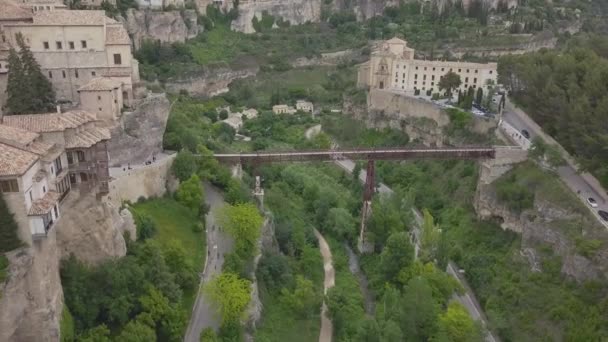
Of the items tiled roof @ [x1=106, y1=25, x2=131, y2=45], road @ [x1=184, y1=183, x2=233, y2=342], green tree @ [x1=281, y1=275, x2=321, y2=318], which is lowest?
green tree @ [x1=281, y1=275, x2=321, y2=318]

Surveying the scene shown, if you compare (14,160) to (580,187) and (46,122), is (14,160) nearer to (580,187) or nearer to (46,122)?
(46,122)

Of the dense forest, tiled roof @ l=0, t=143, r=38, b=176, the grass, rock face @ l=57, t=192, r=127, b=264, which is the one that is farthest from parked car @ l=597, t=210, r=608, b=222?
tiled roof @ l=0, t=143, r=38, b=176

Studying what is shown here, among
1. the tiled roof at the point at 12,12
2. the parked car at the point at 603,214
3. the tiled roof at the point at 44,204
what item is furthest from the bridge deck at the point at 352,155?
the tiled roof at the point at 44,204

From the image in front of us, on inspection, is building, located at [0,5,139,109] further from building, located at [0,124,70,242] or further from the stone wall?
building, located at [0,124,70,242]

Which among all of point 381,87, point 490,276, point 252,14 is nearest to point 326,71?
point 252,14

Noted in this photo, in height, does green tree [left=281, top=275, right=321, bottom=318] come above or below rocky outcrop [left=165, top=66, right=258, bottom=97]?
below

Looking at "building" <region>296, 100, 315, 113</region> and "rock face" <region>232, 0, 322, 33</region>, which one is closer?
"building" <region>296, 100, 315, 113</region>

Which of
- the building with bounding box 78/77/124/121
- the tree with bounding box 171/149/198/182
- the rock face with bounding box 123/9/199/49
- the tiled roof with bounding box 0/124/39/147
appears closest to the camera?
the tiled roof with bounding box 0/124/39/147

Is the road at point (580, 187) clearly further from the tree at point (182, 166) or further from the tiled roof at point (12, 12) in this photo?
the tiled roof at point (12, 12)
